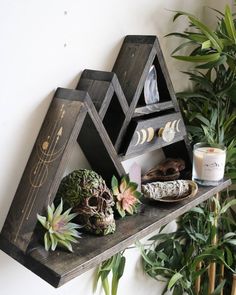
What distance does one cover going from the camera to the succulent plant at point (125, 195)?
2.78 ft

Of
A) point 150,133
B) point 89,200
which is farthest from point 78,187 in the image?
point 150,133

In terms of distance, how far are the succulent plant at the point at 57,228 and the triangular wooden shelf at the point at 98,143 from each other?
0.02 meters

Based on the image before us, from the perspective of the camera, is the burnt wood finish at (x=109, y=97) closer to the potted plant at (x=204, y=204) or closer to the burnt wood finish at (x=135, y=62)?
the burnt wood finish at (x=135, y=62)

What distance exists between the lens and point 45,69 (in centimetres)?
77

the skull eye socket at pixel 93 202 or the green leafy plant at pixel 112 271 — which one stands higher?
A: the skull eye socket at pixel 93 202

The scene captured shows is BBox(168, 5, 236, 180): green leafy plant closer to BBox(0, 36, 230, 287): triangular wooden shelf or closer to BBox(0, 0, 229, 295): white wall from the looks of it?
BBox(0, 36, 230, 287): triangular wooden shelf

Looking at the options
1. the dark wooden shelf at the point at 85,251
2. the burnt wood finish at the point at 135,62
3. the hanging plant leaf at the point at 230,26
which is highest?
the hanging plant leaf at the point at 230,26

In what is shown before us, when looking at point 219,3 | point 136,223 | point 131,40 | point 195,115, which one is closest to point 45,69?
point 131,40

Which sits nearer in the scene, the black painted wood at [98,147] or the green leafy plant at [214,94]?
the black painted wood at [98,147]

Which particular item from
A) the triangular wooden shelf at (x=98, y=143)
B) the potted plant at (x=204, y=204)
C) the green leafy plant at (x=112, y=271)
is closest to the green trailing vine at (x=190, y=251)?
the potted plant at (x=204, y=204)

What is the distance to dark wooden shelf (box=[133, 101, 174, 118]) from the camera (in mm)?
922

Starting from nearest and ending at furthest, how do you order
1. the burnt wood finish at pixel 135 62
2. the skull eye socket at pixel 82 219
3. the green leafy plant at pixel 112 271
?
1. the skull eye socket at pixel 82 219
2. the burnt wood finish at pixel 135 62
3. the green leafy plant at pixel 112 271

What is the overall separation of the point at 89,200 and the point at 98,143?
0.13 meters

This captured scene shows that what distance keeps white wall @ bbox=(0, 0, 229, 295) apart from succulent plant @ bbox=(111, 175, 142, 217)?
11 centimetres
